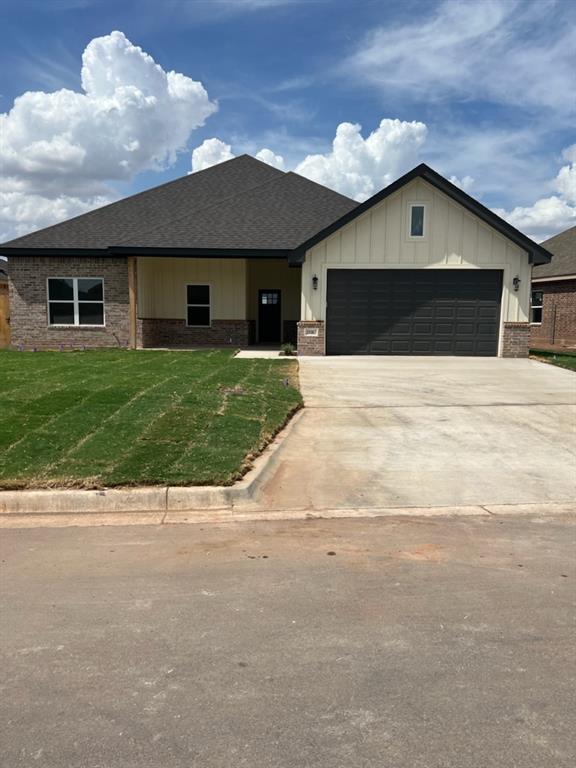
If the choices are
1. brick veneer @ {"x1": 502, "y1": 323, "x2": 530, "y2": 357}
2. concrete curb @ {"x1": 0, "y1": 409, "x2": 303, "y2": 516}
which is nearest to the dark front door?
brick veneer @ {"x1": 502, "y1": 323, "x2": 530, "y2": 357}

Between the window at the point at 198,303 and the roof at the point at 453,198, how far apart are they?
5.05m

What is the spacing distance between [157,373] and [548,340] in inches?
788

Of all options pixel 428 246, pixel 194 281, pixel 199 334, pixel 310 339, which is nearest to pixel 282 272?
pixel 194 281

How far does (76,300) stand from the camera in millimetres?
20812

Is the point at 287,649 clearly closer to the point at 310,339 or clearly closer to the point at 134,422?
the point at 134,422

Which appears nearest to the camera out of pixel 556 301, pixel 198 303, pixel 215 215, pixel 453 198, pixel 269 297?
pixel 453 198

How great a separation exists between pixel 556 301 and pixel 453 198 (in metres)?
10.5

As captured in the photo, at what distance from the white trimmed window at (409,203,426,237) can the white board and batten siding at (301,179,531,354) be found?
0.36 ft

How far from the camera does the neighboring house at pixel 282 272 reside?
61.4 ft

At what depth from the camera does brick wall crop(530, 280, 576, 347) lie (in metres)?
25.2

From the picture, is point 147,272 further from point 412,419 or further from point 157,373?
point 412,419

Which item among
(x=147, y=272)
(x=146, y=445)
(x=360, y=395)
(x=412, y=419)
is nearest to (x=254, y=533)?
(x=146, y=445)

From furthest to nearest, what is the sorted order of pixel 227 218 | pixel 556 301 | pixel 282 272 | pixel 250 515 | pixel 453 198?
pixel 556 301 < pixel 282 272 < pixel 227 218 < pixel 453 198 < pixel 250 515

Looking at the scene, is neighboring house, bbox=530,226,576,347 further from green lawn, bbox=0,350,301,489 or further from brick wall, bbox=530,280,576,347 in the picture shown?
green lawn, bbox=0,350,301,489
